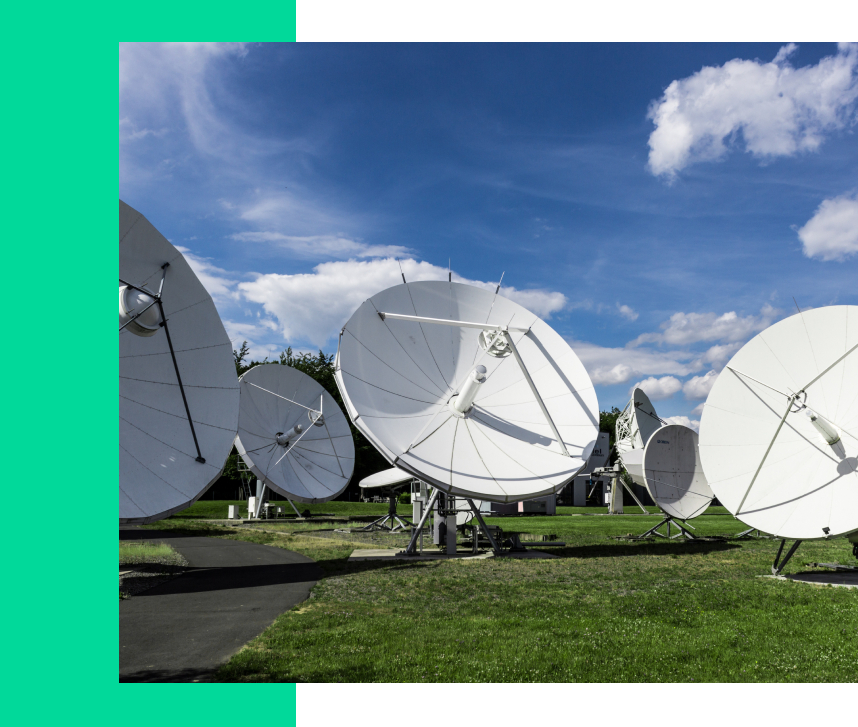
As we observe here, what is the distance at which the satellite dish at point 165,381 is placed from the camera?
9859mm

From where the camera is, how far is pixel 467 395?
559 inches

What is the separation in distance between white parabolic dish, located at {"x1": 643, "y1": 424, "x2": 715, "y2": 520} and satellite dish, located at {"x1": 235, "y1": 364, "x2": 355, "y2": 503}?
1307 centimetres

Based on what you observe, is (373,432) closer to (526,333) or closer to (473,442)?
(473,442)

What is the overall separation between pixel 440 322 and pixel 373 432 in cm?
315

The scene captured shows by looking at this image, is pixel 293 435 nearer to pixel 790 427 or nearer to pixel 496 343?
pixel 496 343

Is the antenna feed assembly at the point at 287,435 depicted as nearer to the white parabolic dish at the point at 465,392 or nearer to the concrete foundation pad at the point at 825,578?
the white parabolic dish at the point at 465,392

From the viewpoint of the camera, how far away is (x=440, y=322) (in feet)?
48.0

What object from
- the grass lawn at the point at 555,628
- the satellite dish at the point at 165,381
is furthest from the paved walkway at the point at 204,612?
the satellite dish at the point at 165,381

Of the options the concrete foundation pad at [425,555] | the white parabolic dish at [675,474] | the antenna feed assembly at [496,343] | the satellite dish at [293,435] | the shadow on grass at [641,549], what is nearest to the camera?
the antenna feed assembly at [496,343]

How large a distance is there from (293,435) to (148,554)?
39.0 feet

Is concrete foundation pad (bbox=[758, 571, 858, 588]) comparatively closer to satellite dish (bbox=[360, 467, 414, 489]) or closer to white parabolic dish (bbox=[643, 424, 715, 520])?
white parabolic dish (bbox=[643, 424, 715, 520])

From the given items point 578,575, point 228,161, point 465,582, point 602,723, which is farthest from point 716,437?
point 228,161

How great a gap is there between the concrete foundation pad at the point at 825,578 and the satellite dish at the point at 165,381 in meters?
11.2

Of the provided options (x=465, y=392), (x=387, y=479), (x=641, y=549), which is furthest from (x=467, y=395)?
(x=387, y=479)
